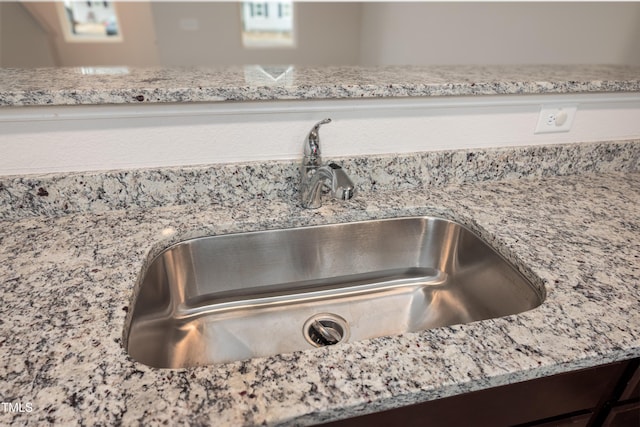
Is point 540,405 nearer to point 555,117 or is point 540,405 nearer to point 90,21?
point 555,117

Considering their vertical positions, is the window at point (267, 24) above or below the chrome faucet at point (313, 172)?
above

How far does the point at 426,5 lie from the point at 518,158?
9.69 feet

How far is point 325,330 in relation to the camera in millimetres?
756

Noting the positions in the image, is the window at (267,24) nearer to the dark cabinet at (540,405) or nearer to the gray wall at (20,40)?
the gray wall at (20,40)

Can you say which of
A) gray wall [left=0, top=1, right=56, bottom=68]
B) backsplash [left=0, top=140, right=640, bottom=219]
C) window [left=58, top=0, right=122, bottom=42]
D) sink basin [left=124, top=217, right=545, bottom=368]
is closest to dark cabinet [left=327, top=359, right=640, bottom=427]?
sink basin [left=124, top=217, right=545, bottom=368]

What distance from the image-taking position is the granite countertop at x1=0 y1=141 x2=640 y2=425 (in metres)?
0.42

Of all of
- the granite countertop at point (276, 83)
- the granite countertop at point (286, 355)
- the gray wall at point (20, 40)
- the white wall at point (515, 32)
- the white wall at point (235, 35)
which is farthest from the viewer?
the white wall at point (235, 35)

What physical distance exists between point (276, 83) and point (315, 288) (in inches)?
18.0

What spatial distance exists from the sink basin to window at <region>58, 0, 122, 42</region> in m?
5.70

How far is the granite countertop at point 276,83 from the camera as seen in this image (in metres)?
0.69

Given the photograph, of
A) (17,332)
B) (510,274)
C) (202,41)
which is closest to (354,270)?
(510,274)

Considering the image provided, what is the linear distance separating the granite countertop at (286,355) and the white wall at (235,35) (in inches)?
200

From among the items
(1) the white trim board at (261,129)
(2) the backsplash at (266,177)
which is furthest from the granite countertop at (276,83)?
(2) the backsplash at (266,177)

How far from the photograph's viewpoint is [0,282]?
58 cm
